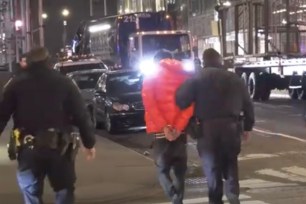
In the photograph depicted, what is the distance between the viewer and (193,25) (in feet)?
169

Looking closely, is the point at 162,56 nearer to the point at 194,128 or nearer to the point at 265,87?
the point at 194,128

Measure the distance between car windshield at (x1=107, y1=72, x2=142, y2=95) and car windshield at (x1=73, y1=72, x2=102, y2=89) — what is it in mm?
2666

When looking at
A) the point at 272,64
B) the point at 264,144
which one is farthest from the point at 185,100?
the point at 272,64

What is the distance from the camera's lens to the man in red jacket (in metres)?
7.87

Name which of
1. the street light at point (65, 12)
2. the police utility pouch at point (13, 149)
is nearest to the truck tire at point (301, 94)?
the police utility pouch at point (13, 149)

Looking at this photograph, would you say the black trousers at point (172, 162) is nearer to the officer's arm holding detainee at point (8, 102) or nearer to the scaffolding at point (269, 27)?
the officer's arm holding detainee at point (8, 102)

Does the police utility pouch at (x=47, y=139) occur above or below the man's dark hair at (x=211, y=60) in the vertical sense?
below

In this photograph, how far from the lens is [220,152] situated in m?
7.46

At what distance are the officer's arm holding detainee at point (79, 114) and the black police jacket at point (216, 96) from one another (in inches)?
57.7

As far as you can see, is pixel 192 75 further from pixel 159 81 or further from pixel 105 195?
pixel 105 195

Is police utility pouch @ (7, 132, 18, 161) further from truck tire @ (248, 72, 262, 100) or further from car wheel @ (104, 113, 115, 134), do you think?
truck tire @ (248, 72, 262, 100)

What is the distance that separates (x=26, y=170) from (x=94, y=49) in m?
32.8

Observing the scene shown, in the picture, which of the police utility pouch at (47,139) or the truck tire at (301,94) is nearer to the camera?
the police utility pouch at (47,139)

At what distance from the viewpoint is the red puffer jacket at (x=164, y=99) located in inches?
310
